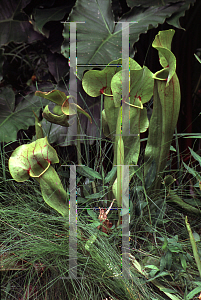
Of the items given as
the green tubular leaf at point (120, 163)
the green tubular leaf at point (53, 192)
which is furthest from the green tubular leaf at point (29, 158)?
the green tubular leaf at point (120, 163)

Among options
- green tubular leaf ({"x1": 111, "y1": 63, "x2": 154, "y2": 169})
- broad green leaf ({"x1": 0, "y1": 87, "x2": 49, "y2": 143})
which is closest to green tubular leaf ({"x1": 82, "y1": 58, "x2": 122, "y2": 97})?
green tubular leaf ({"x1": 111, "y1": 63, "x2": 154, "y2": 169})

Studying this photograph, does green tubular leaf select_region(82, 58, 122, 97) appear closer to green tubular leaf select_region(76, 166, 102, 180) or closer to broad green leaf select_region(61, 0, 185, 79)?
broad green leaf select_region(61, 0, 185, 79)

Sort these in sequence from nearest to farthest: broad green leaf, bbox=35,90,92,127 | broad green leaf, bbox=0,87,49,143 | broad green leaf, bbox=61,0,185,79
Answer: broad green leaf, bbox=35,90,92,127 → broad green leaf, bbox=61,0,185,79 → broad green leaf, bbox=0,87,49,143

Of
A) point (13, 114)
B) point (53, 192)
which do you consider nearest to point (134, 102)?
point (53, 192)

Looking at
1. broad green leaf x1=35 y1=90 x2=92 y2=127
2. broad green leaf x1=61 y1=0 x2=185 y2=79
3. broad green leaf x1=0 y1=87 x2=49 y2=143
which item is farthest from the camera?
broad green leaf x1=0 y1=87 x2=49 y2=143

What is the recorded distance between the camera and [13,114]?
0.98m

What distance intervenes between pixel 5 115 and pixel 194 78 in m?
0.87

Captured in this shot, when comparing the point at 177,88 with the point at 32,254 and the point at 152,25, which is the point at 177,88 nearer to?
the point at 152,25

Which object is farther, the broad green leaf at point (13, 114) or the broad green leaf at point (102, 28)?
the broad green leaf at point (13, 114)

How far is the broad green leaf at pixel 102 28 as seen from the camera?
0.76m

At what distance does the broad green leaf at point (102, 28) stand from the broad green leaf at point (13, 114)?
261 millimetres

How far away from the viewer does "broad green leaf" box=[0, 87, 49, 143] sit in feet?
2.90

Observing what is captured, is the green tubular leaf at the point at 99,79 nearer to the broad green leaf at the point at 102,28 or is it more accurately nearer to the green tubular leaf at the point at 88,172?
the broad green leaf at the point at 102,28

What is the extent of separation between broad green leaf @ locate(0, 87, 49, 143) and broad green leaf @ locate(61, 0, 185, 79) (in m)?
0.26
